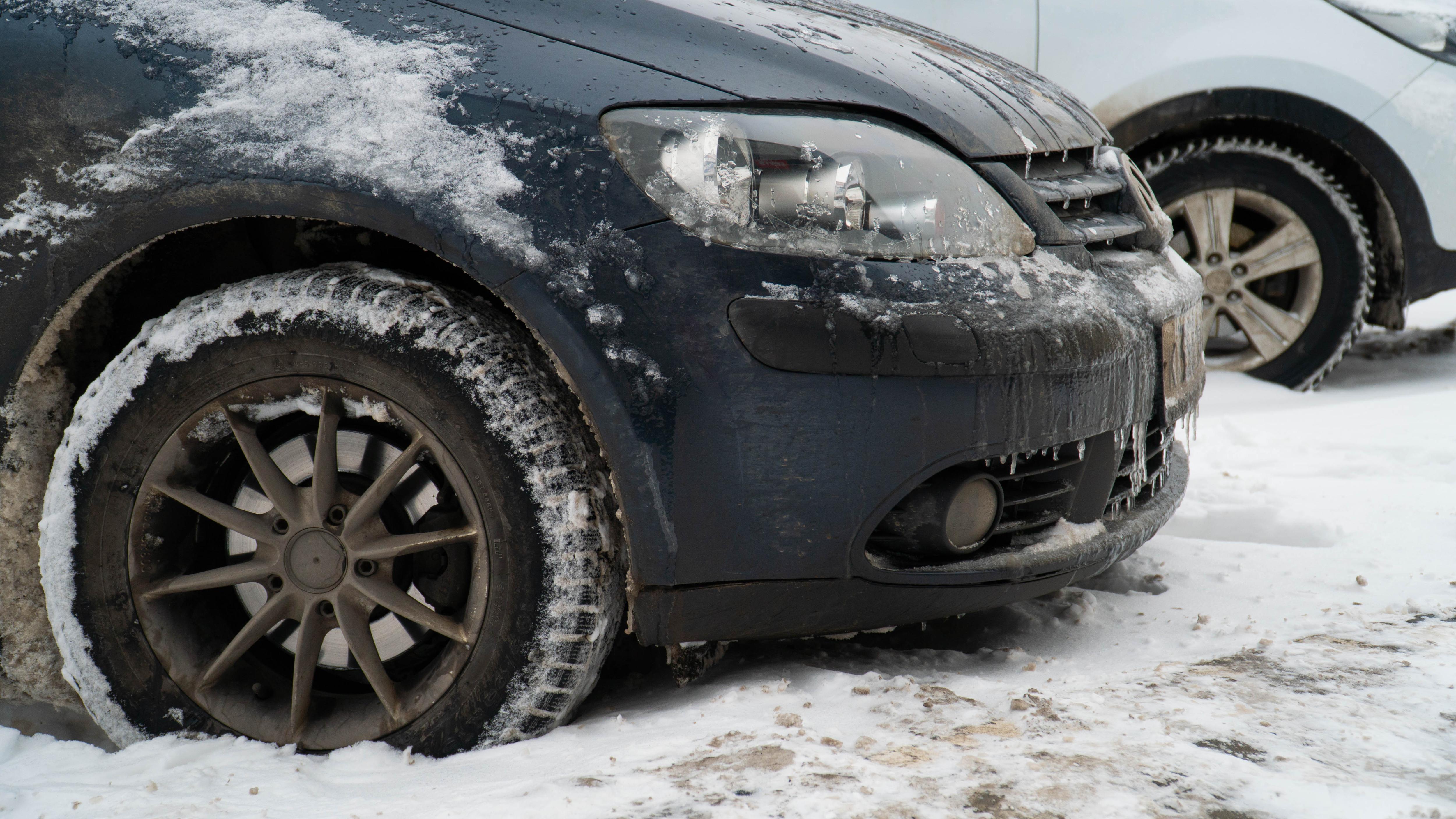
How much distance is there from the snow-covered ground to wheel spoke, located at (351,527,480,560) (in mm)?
348

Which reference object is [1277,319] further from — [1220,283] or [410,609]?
[410,609]

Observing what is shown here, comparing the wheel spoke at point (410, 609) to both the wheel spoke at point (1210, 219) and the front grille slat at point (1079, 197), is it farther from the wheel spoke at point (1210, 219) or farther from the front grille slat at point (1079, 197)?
the wheel spoke at point (1210, 219)

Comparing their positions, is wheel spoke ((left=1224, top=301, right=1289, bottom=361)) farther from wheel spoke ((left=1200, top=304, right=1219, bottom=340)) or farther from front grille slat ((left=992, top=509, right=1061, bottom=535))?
front grille slat ((left=992, top=509, right=1061, bottom=535))

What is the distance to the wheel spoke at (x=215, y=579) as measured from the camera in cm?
194

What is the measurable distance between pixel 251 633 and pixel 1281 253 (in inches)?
157

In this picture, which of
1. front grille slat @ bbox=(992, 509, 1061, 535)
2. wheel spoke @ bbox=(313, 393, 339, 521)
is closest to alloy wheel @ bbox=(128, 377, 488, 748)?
wheel spoke @ bbox=(313, 393, 339, 521)

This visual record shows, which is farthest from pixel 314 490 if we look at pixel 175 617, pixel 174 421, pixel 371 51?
pixel 371 51

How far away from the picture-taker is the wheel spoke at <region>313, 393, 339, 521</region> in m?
1.87

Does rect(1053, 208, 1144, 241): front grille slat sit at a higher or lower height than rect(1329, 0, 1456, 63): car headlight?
lower

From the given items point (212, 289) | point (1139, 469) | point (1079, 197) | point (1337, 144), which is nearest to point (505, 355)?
point (212, 289)

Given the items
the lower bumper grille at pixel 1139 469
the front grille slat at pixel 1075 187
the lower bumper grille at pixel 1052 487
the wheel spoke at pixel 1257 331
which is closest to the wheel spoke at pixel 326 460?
the lower bumper grille at pixel 1052 487

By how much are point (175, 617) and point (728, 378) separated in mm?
1167

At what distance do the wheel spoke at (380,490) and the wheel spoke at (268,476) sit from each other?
0.10 meters

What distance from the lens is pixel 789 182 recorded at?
173cm
